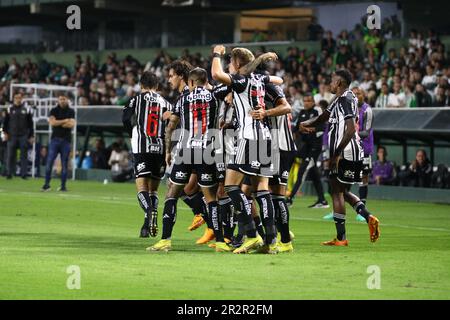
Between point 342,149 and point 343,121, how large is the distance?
1.24 feet

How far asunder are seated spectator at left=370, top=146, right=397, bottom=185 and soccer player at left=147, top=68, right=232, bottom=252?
1369 centimetres

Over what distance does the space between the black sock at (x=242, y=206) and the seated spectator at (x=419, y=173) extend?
1360 centimetres

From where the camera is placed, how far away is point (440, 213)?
21562mm

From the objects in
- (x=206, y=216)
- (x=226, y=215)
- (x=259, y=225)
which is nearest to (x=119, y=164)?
(x=206, y=216)

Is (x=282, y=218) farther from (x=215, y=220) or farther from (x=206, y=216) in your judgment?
(x=206, y=216)

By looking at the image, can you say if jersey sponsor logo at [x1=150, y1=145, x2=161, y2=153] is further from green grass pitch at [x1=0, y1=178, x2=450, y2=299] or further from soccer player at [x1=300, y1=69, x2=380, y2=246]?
soccer player at [x1=300, y1=69, x2=380, y2=246]

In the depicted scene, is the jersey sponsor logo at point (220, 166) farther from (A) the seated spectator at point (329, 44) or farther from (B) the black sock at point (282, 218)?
(A) the seated spectator at point (329, 44)

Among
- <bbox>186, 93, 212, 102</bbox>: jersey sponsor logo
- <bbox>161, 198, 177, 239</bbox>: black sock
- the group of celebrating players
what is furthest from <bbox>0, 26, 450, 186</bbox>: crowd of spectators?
<bbox>161, 198, 177, 239</bbox>: black sock

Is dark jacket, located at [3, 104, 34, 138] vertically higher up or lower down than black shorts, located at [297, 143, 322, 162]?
higher up

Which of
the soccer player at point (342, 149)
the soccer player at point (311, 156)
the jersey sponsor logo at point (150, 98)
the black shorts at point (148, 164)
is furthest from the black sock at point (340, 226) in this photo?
the soccer player at point (311, 156)

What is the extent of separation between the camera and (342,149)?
1443cm

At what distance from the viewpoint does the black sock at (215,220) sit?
13502mm

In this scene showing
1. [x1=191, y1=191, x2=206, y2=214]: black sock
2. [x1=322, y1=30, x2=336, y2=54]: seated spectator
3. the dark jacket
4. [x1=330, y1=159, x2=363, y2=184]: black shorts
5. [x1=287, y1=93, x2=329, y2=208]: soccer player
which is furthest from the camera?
[x1=322, y1=30, x2=336, y2=54]: seated spectator

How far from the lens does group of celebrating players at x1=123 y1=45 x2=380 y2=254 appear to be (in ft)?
42.3
